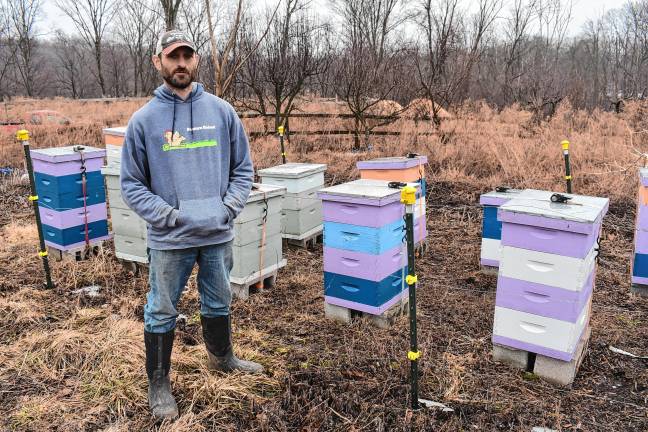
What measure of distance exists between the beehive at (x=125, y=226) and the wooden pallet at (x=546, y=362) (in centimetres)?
349

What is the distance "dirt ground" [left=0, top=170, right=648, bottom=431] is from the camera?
2.86 meters

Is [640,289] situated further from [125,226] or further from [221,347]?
[125,226]

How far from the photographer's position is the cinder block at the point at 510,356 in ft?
11.0

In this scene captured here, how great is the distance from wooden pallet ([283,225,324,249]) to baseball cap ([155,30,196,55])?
3.48 m

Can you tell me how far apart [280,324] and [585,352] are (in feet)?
7.42

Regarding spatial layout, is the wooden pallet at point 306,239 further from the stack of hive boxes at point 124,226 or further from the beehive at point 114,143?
the beehive at point 114,143

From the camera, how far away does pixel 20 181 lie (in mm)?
9719

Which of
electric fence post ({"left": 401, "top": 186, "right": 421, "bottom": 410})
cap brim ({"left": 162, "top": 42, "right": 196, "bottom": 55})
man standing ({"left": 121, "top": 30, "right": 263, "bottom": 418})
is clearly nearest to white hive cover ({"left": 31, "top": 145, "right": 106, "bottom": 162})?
man standing ({"left": 121, "top": 30, "right": 263, "bottom": 418})

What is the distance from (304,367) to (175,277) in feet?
3.74

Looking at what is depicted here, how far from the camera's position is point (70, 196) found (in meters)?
5.39

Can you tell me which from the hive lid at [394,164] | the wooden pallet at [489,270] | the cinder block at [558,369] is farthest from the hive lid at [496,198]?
the cinder block at [558,369]

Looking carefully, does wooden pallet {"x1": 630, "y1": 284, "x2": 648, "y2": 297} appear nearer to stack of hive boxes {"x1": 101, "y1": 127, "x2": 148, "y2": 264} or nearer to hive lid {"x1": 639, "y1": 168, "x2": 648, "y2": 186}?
hive lid {"x1": 639, "y1": 168, "x2": 648, "y2": 186}

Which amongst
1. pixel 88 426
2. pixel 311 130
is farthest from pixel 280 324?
pixel 311 130

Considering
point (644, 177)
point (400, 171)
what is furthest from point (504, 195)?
point (644, 177)
